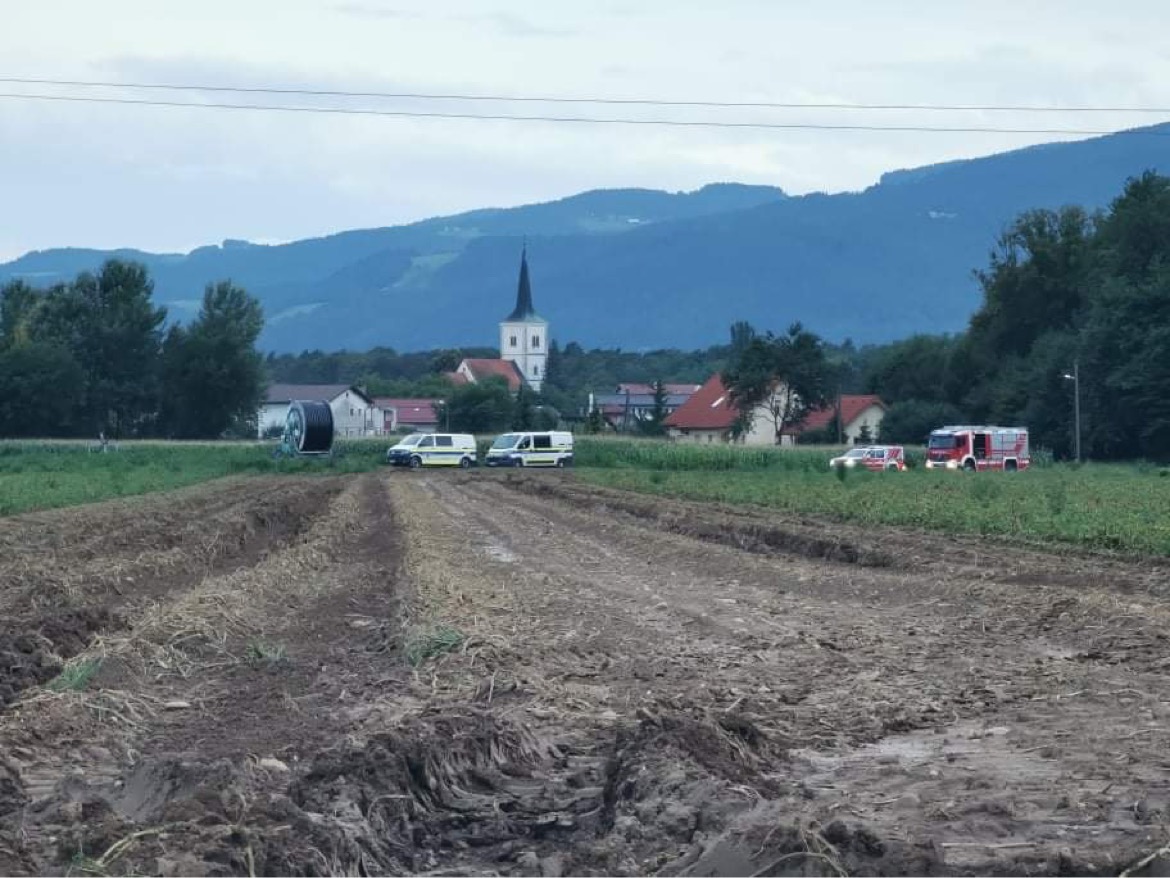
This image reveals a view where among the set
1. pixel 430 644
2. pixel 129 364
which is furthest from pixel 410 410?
pixel 430 644

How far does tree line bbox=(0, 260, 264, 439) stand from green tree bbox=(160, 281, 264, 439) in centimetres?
6

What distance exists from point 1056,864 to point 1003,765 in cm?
253

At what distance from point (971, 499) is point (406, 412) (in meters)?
114

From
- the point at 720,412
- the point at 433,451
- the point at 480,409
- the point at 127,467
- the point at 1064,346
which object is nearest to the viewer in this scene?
the point at 127,467

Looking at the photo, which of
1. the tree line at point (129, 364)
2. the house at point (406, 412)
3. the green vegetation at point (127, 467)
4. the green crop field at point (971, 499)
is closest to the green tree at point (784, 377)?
the green vegetation at point (127, 467)

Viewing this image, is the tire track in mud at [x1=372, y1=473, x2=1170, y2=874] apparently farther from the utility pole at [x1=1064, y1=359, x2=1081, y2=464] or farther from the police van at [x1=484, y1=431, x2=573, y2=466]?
the utility pole at [x1=1064, y1=359, x2=1081, y2=464]

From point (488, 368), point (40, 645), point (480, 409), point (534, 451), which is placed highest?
point (488, 368)

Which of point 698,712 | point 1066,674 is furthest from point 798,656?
point 698,712

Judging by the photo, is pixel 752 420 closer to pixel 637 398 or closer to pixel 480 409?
pixel 480 409

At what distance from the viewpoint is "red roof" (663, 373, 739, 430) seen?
117 m

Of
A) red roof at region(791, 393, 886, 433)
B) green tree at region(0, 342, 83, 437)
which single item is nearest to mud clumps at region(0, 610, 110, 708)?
green tree at region(0, 342, 83, 437)

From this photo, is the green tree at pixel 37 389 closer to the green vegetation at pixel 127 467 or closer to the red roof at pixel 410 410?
the green vegetation at pixel 127 467

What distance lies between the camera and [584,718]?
38.3 feet

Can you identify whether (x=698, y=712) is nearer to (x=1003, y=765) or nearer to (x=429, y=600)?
(x=1003, y=765)
